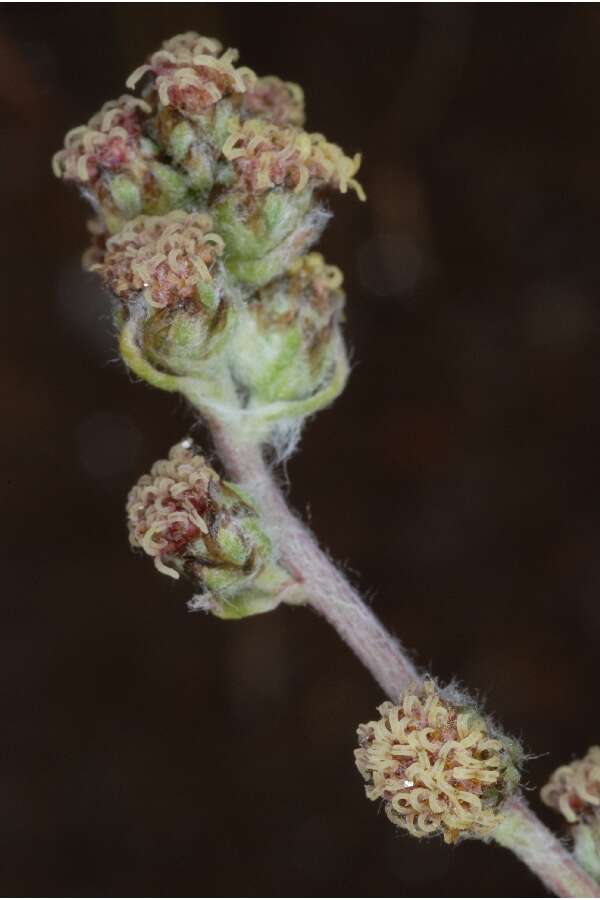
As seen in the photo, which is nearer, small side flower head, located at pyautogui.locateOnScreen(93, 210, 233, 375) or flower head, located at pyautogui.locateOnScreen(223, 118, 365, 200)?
small side flower head, located at pyautogui.locateOnScreen(93, 210, 233, 375)

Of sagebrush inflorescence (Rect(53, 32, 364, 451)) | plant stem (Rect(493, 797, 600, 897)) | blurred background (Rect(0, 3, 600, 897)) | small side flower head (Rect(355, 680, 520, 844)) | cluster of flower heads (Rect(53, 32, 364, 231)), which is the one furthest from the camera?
blurred background (Rect(0, 3, 600, 897))

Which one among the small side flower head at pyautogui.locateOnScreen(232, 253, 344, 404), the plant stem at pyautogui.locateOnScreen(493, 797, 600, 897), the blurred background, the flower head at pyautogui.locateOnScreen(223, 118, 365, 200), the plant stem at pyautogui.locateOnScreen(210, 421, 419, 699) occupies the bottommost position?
the plant stem at pyautogui.locateOnScreen(493, 797, 600, 897)

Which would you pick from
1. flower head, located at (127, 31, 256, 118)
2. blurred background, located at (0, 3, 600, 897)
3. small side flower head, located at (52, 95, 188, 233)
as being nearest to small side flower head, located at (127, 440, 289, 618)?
small side flower head, located at (52, 95, 188, 233)

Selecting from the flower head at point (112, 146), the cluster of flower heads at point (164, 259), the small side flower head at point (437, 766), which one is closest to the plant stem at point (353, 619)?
the small side flower head at point (437, 766)

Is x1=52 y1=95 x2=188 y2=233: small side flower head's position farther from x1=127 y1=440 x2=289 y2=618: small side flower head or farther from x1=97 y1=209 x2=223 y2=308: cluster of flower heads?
x1=127 y1=440 x2=289 y2=618: small side flower head

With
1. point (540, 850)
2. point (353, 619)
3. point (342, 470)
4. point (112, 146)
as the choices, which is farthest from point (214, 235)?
point (342, 470)

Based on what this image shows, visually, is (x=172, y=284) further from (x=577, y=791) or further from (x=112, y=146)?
(x=577, y=791)
